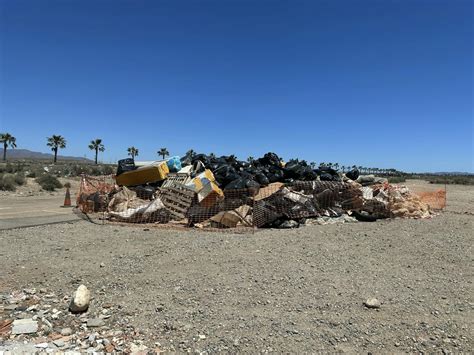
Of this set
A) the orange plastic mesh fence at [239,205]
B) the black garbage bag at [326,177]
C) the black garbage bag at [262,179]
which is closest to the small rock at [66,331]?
the orange plastic mesh fence at [239,205]

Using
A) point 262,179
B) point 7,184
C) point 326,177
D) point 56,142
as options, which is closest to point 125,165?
point 262,179

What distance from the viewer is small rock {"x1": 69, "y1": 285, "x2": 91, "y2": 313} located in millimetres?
4906

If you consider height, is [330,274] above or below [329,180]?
below

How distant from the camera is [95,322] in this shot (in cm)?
463

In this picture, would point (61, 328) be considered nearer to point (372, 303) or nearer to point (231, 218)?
point (372, 303)

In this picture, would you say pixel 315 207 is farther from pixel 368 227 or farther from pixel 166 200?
pixel 166 200

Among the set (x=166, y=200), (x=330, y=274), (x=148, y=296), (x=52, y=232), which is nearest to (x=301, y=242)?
(x=330, y=274)

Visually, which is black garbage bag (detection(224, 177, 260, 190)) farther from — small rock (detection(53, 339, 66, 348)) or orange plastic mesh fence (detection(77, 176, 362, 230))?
small rock (detection(53, 339, 66, 348))

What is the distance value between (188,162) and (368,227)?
7449 millimetres

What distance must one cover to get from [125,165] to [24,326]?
9.97 m

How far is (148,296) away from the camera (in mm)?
5332

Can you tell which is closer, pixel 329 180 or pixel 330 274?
pixel 330 274

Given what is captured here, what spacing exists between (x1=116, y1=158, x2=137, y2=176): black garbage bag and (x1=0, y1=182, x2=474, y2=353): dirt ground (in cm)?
472

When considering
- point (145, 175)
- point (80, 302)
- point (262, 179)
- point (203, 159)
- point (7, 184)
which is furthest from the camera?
point (7, 184)
